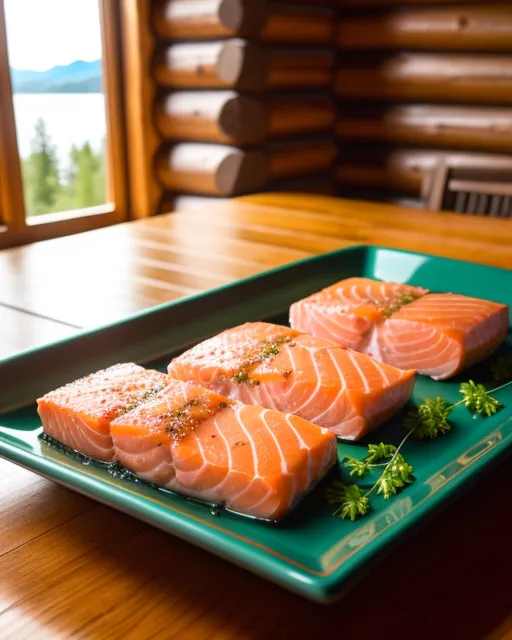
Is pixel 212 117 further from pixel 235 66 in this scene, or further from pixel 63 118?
pixel 63 118

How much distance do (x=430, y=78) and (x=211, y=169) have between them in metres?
1.73

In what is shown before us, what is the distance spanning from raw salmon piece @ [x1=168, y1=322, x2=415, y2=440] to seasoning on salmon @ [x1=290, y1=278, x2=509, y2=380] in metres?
0.19

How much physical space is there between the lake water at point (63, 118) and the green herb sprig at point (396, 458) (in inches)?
162

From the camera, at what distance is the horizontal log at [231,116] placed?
4.85 meters

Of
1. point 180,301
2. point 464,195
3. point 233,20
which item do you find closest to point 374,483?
point 180,301

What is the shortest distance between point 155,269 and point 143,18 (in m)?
3.50

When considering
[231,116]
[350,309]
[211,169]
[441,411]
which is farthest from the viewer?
[211,169]

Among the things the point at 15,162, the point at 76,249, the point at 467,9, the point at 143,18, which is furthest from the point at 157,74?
the point at 76,249

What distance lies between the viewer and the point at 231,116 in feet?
15.9

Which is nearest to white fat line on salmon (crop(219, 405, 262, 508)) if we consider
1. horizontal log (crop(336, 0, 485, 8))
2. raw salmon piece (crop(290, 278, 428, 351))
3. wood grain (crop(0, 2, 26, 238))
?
raw salmon piece (crop(290, 278, 428, 351))

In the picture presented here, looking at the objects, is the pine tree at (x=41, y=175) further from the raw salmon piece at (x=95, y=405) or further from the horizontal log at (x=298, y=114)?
the raw salmon piece at (x=95, y=405)

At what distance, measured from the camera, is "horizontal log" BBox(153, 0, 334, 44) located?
15.2 feet

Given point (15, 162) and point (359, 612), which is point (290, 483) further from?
point (15, 162)

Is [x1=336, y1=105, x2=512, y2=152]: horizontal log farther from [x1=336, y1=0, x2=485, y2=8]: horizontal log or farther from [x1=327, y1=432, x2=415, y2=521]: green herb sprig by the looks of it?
[x1=327, y1=432, x2=415, y2=521]: green herb sprig
